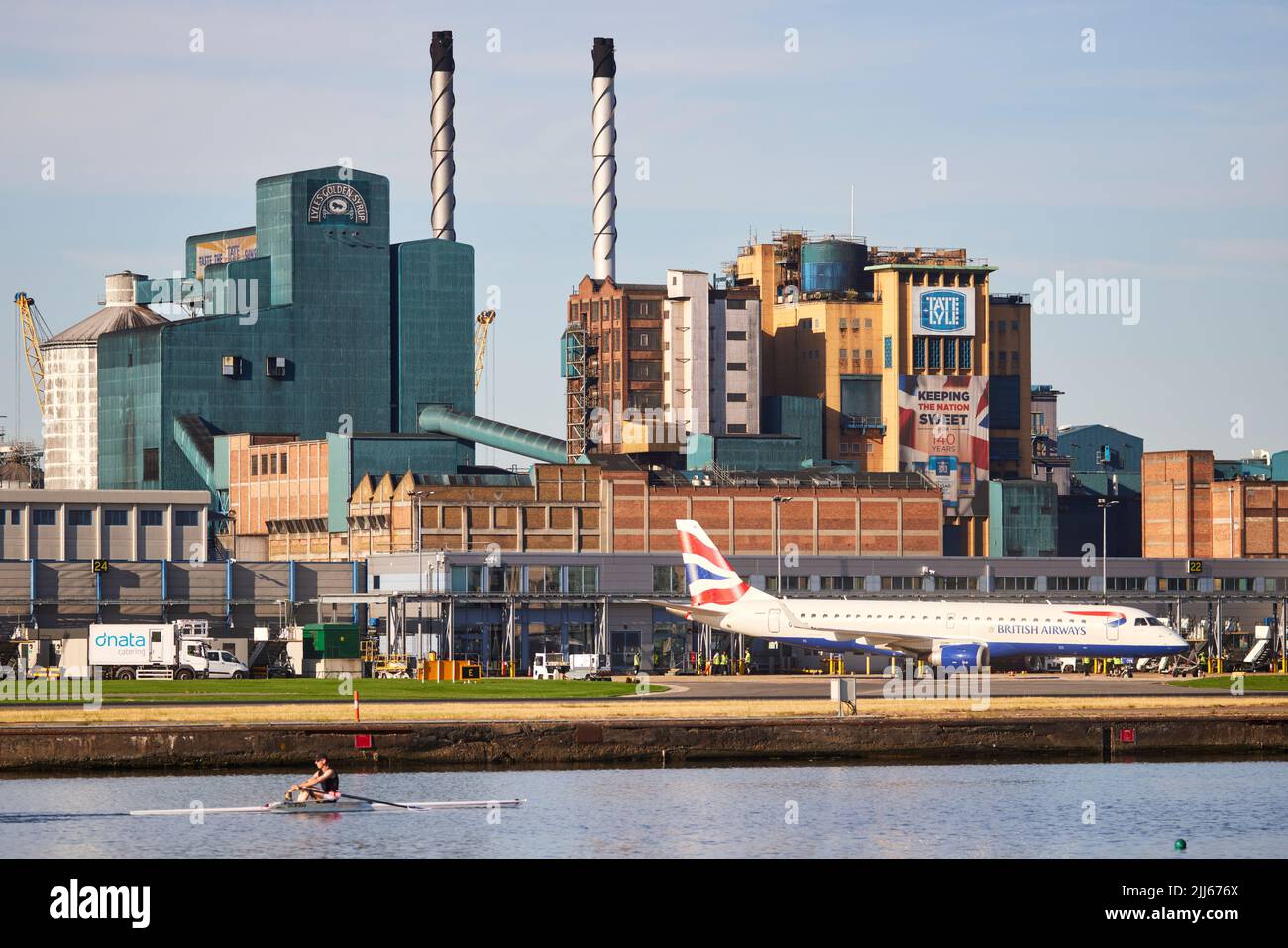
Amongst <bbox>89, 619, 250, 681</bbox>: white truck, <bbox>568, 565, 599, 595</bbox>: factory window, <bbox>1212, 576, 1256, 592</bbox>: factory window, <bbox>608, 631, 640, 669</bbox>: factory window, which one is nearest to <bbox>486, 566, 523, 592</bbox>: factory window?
<bbox>568, 565, 599, 595</bbox>: factory window

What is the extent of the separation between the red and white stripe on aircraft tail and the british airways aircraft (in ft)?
11.2

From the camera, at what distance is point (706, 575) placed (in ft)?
416

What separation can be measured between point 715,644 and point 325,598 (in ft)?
96.4

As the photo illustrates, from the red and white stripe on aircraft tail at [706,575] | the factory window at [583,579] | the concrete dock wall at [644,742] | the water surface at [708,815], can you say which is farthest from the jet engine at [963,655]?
the factory window at [583,579]

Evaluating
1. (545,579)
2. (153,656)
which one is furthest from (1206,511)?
(153,656)

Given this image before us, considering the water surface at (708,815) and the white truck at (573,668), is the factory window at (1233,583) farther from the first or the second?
the water surface at (708,815)

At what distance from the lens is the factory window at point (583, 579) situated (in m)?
153

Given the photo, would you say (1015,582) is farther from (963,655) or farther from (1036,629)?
(963,655)

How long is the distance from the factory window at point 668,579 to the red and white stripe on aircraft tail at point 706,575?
79.1 ft

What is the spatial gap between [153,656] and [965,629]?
4956cm

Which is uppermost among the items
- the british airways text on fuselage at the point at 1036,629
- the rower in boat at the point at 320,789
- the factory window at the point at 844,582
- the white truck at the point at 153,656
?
the factory window at the point at 844,582

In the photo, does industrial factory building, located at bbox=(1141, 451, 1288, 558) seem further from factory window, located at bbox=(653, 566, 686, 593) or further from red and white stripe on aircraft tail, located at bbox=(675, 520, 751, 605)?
red and white stripe on aircraft tail, located at bbox=(675, 520, 751, 605)
